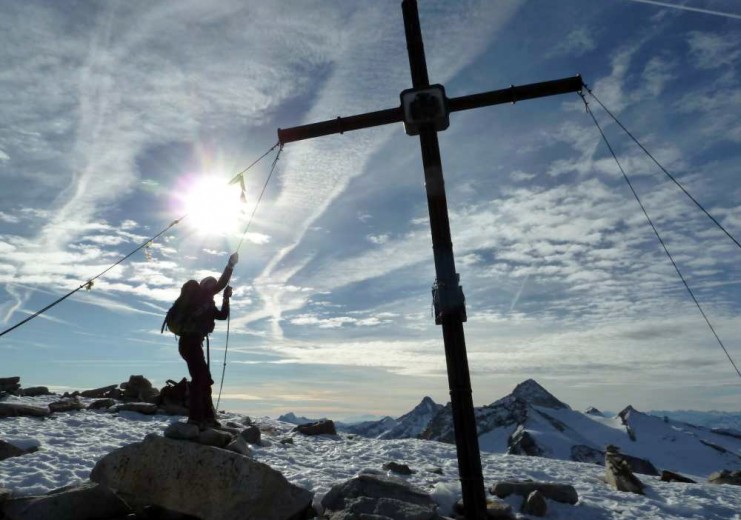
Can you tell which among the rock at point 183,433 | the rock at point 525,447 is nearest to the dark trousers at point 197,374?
the rock at point 183,433

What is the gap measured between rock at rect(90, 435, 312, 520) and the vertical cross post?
226cm

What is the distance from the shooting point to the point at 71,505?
5.95m

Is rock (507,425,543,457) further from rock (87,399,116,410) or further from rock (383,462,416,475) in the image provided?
rock (383,462,416,475)

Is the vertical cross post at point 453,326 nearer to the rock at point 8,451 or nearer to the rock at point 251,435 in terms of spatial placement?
the rock at point 251,435

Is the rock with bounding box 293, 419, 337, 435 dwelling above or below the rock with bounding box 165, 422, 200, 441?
below

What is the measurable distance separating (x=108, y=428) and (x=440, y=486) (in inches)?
377

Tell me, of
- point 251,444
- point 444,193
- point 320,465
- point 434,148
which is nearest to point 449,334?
point 444,193

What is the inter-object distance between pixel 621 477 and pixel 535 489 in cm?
315

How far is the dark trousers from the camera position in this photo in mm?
8455

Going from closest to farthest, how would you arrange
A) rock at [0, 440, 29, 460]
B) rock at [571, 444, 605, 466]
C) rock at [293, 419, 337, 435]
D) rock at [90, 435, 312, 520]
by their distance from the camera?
rock at [90, 435, 312, 520]
rock at [0, 440, 29, 460]
rock at [293, 419, 337, 435]
rock at [571, 444, 605, 466]

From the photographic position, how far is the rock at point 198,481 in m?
5.93

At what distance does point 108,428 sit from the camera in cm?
1288

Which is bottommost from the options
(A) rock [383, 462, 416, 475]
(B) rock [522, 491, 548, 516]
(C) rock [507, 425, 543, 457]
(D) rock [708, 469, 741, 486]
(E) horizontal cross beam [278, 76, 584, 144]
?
(C) rock [507, 425, 543, 457]

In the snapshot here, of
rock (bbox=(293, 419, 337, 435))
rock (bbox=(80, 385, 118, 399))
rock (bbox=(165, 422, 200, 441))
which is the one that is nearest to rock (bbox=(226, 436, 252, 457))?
rock (bbox=(165, 422, 200, 441))
